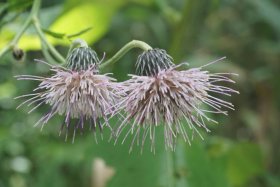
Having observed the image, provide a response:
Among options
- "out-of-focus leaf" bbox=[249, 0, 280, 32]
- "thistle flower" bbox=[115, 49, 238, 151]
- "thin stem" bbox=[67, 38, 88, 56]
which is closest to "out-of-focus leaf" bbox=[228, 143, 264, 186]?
"out-of-focus leaf" bbox=[249, 0, 280, 32]

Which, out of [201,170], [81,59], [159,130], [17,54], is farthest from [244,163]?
[81,59]

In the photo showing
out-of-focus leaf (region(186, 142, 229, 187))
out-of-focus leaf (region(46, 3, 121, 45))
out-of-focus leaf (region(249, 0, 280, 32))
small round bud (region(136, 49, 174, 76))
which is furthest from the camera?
out-of-focus leaf (region(249, 0, 280, 32))

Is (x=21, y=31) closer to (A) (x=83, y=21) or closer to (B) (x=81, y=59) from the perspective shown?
(B) (x=81, y=59)

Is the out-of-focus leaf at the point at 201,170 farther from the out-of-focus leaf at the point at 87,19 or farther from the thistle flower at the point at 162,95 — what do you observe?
the thistle flower at the point at 162,95

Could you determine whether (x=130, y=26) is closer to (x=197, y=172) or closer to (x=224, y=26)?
(x=224, y=26)

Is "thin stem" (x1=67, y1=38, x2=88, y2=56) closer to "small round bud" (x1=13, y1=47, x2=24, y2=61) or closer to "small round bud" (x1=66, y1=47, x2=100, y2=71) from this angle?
"small round bud" (x1=66, y1=47, x2=100, y2=71)

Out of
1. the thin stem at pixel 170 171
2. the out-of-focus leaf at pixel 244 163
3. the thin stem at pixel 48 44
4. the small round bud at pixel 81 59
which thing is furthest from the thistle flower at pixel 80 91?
the out-of-focus leaf at pixel 244 163

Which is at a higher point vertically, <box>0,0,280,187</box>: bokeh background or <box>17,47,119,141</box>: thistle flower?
<box>0,0,280,187</box>: bokeh background
